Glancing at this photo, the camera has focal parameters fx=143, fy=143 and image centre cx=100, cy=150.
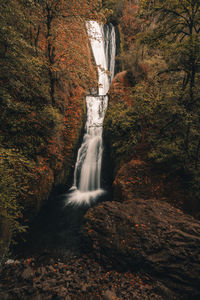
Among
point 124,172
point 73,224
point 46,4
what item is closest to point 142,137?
point 124,172

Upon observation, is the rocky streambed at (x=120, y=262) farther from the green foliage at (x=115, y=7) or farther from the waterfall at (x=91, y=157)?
the green foliage at (x=115, y=7)

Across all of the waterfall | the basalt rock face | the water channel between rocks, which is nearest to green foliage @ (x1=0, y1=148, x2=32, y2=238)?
the water channel between rocks

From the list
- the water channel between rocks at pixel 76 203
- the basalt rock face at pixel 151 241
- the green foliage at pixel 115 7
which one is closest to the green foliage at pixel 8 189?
the water channel between rocks at pixel 76 203

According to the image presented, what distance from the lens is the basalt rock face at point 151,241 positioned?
11.6ft

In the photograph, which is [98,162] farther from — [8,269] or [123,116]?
[8,269]

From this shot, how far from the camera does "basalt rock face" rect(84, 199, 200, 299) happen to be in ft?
11.6

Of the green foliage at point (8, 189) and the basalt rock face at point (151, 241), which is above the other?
the green foliage at point (8, 189)

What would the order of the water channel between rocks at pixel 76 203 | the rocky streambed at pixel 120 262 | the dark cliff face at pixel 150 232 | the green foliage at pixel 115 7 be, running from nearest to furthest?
the rocky streambed at pixel 120 262 < the dark cliff face at pixel 150 232 < the water channel between rocks at pixel 76 203 < the green foliage at pixel 115 7

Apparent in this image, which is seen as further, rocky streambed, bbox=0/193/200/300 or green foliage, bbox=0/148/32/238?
rocky streambed, bbox=0/193/200/300

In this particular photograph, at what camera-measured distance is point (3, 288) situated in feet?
11.2

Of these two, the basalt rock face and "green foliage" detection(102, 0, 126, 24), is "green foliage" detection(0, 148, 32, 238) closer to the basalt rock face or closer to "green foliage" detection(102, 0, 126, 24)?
the basalt rock face

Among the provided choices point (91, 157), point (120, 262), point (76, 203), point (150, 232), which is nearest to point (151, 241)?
point (150, 232)

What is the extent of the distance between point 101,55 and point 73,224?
17857 mm

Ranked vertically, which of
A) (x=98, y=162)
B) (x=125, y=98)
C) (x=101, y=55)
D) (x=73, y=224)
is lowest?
(x=73, y=224)
